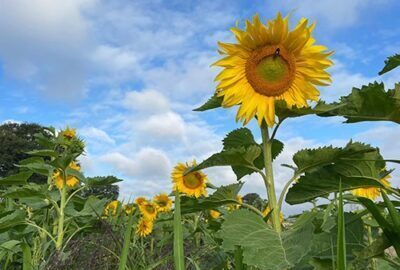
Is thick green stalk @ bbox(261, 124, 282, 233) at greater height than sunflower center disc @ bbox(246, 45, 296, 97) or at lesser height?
lesser

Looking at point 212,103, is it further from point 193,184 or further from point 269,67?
point 193,184

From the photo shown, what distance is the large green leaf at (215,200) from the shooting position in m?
1.62

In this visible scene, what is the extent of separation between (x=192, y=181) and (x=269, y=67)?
10.3ft

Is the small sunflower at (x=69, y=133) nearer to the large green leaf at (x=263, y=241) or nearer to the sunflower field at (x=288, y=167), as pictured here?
the sunflower field at (x=288, y=167)

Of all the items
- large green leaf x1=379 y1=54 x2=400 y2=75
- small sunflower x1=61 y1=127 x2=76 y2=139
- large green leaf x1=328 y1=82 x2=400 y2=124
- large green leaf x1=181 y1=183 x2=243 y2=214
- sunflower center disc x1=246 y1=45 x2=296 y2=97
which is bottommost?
large green leaf x1=181 y1=183 x2=243 y2=214

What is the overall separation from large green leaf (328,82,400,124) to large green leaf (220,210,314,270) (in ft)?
1.27

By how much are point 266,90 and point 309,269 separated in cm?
73

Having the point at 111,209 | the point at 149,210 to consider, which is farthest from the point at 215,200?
the point at 149,210

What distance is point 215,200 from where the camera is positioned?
5.56 ft

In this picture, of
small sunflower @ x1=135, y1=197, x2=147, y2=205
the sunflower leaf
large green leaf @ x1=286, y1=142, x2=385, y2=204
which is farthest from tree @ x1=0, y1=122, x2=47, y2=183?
large green leaf @ x1=286, y1=142, x2=385, y2=204

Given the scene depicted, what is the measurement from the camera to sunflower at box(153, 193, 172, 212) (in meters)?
6.97

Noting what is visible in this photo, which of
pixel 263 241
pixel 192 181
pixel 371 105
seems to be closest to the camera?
pixel 263 241

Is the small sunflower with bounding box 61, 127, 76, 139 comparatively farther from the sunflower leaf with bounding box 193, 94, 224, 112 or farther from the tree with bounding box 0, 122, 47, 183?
the tree with bounding box 0, 122, 47, 183

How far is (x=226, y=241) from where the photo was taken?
130 centimetres
